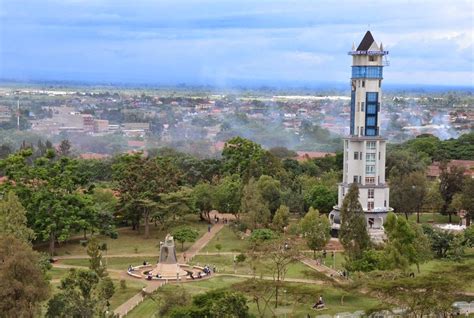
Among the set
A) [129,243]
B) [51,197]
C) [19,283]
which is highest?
[51,197]

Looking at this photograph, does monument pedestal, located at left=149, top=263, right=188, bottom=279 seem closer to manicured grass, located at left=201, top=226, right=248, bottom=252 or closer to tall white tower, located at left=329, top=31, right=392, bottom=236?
manicured grass, located at left=201, top=226, right=248, bottom=252

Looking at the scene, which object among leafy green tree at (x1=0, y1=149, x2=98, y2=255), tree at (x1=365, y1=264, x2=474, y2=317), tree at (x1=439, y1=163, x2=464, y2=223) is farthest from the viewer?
tree at (x1=439, y1=163, x2=464, y2=223)

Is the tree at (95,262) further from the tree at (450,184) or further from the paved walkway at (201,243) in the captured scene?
the tree at (450,184)

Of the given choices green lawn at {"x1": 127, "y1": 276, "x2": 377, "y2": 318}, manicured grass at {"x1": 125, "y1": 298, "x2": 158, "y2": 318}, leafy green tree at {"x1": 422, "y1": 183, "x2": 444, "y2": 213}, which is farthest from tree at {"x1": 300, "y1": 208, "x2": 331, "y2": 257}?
leafy green tree at {"x1": 422, "y1": 183, "x2": 444, "y2": 213}

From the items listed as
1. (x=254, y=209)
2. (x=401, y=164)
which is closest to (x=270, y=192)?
(x=254, y=209)

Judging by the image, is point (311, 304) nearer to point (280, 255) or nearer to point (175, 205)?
point (280, 255)
